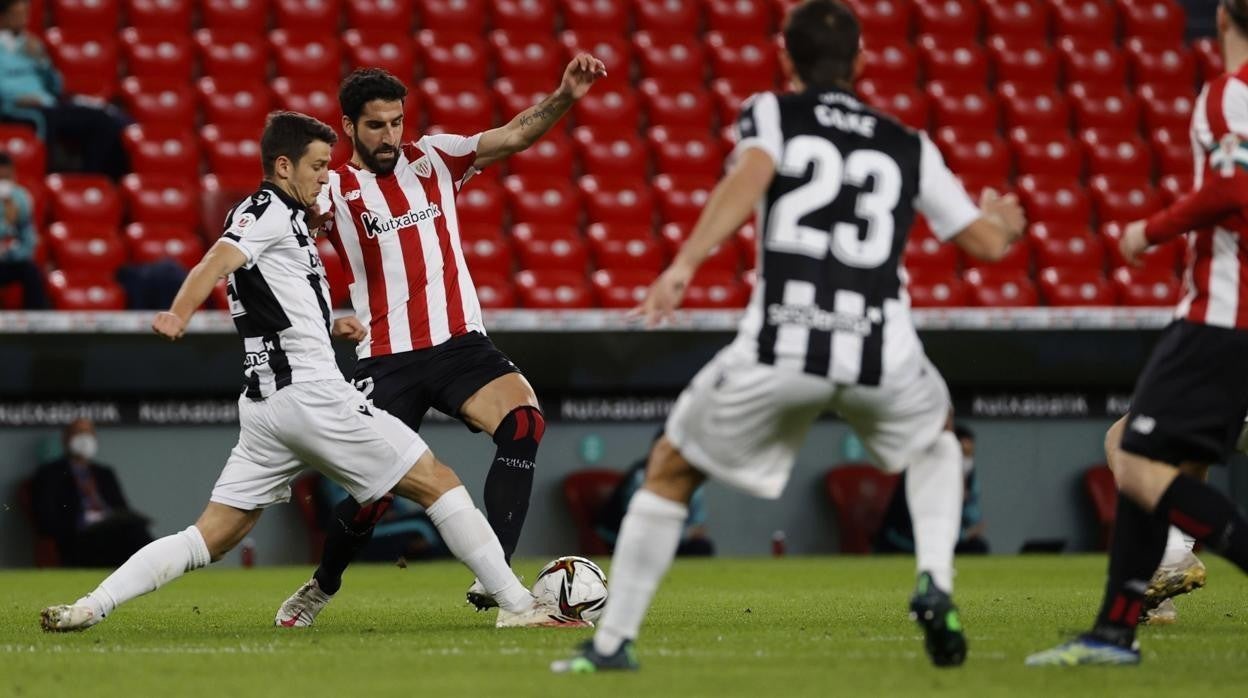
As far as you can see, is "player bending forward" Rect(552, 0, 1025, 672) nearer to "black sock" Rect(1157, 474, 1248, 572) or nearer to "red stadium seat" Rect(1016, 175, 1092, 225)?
"black sock" Rect(1157, 474, 1248, 572)

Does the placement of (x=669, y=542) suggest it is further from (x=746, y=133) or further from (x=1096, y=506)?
(x=1096, y=506)

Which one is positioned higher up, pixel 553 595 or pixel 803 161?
pixel 803 161

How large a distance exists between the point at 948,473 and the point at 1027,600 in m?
3.50

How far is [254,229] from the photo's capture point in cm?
596

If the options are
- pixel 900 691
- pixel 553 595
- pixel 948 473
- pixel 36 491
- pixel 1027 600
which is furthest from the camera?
pixel 36 491

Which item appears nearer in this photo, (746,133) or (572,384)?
(746,133)

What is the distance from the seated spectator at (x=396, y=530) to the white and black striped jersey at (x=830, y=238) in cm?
770

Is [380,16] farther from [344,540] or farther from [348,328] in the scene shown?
[344,540]

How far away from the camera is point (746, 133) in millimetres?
4566

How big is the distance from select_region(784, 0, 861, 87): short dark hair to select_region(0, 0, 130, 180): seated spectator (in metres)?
9.93

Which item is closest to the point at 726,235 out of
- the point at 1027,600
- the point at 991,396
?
the point at 1027,600

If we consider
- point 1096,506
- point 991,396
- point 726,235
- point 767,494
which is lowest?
point 1096,506

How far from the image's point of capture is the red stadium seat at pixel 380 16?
15.7 m

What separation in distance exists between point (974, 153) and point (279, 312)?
10.5 meters
